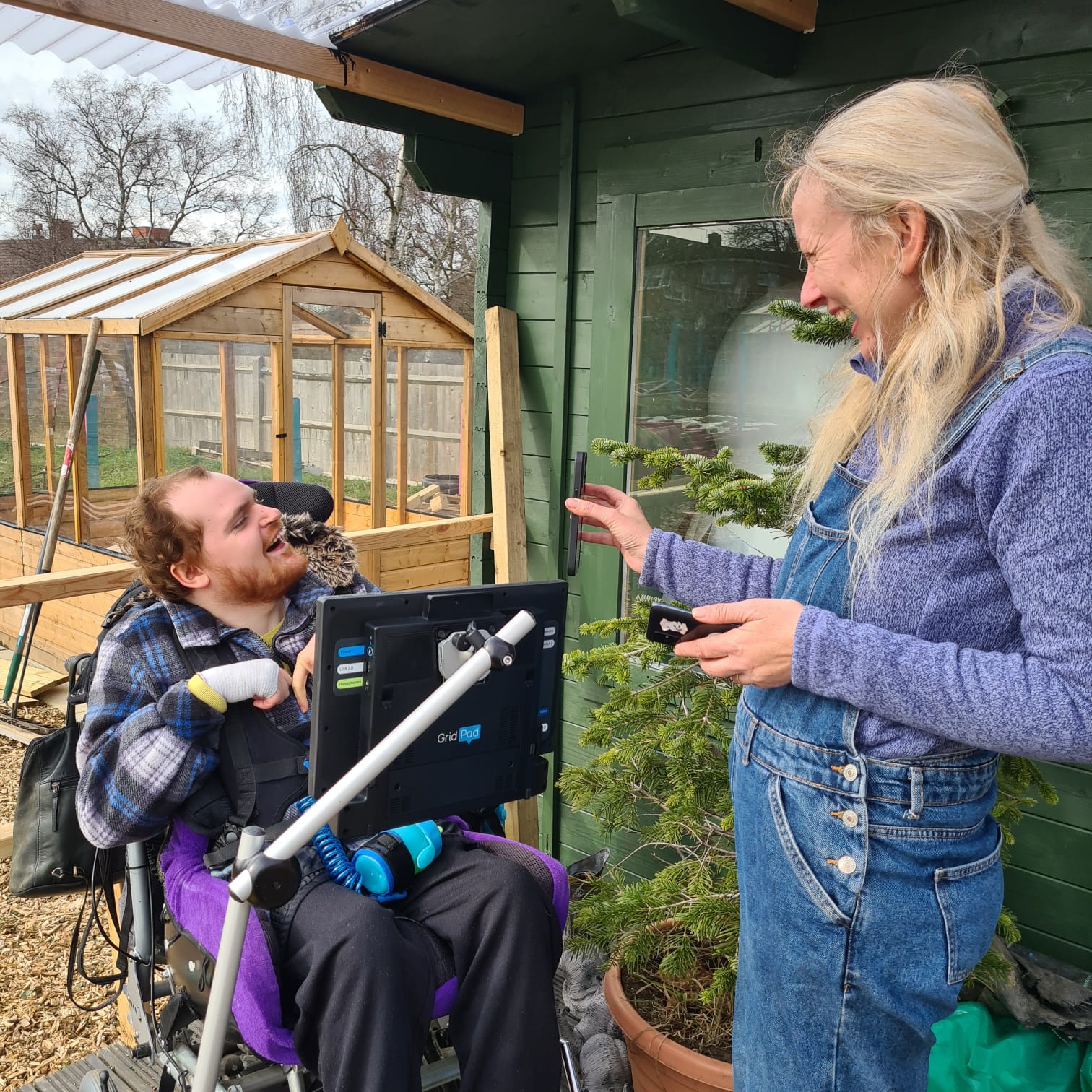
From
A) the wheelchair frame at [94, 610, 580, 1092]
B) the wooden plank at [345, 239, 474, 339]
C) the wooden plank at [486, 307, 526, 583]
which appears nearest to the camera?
the wheelchair frame at [94, 610, 580, 1092]

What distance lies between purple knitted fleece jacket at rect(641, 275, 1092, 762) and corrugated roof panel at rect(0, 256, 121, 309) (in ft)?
28.3

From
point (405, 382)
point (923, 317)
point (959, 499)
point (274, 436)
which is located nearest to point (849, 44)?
point (923, 317)

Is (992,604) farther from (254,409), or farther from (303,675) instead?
(254,409)

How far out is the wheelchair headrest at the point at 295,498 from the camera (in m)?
2.32

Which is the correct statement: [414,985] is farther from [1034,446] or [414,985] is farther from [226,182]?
[226,182]

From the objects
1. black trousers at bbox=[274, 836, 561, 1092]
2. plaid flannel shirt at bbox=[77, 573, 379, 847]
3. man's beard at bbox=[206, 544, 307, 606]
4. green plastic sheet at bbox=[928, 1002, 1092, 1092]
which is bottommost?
green plastic sheet at bbox=[928, 1002, 1092, 1092]

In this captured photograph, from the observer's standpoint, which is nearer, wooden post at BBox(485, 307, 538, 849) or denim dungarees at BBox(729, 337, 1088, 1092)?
denim dungarees at BBox(729, 337, 1088, 1092)

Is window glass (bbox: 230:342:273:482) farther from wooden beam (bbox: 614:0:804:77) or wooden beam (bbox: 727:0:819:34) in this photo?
wooden beam (bbox: 727:0:819:34)

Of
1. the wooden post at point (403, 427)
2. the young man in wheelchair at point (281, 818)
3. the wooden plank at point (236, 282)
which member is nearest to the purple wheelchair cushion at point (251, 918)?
the young man in wheelchair at point (281, 818)

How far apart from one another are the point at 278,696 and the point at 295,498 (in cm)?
61

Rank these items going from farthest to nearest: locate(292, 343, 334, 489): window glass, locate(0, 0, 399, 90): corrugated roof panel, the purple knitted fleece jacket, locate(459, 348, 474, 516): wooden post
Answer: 1. locate(459, 348, 474, 516): wooden post
2. locate(292, 343, 334, 489): window glass
3. locate(0, 0, 399, 90): corrugated roof panel
4. the purple knitted fleece jacket

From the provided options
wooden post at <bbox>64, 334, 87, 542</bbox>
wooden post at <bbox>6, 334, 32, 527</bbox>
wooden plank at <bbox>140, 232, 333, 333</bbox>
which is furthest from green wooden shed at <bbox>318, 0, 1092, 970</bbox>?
wooden post at <bbox>6, 334, 32, 527</bbox>

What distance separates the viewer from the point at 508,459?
3.42 meters

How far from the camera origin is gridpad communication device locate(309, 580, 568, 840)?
140cm
